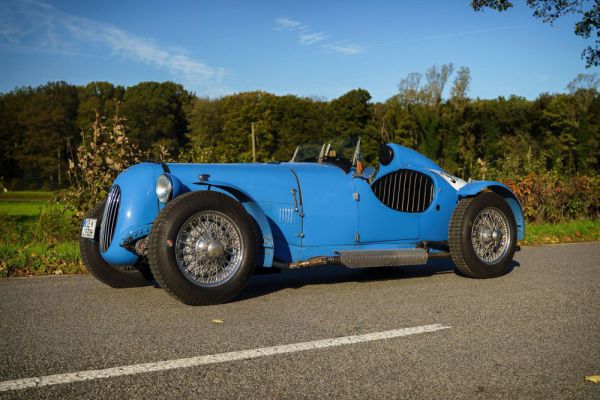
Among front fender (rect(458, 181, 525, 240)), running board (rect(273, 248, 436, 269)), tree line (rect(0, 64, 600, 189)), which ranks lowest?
running board (rect(273, 248, 436, 269))

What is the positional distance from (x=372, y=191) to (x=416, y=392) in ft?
11.6

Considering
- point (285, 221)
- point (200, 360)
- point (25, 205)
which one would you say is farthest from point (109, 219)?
point (25, 205)

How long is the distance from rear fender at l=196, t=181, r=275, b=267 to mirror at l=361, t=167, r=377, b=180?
4.32 feet

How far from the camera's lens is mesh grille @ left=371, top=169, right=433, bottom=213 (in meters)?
6.62

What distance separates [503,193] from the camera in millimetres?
7668

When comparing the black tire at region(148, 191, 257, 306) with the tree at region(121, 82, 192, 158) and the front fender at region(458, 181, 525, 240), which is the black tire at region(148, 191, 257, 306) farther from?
the tree at region(121, 82, 192, 158)

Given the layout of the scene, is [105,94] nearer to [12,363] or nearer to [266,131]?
[266,131]

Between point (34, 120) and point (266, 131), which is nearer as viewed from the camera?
point (34, 120)

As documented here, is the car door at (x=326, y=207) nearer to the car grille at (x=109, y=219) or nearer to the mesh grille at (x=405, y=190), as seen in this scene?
the mesh grille at (x=405, y=190)

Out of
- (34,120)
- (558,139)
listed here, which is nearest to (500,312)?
(34,120)

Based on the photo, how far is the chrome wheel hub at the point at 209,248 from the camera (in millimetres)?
5312

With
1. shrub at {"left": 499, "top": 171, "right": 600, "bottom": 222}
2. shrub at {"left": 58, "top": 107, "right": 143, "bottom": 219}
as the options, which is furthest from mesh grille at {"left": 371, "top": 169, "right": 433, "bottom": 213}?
shrub at {"left": 499, "top": 171, "right": 600, "bottom": 222}

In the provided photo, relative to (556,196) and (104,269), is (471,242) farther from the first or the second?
(556,196)

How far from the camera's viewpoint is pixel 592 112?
71812 mm
